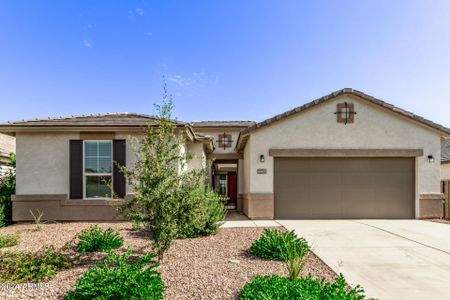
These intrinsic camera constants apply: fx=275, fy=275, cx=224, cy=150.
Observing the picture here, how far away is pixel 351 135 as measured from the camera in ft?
36.2

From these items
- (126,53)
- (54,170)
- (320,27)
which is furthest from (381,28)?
(54,170)

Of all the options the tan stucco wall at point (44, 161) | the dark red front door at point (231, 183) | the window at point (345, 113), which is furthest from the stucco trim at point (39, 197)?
the dark red front door at point (231, 183)

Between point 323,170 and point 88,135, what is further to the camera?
point 323,170

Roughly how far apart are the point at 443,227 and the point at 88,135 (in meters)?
12.6

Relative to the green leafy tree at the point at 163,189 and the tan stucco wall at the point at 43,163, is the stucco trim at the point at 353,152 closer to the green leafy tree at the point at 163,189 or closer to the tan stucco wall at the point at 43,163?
the green leafy tree at the point at 163,189

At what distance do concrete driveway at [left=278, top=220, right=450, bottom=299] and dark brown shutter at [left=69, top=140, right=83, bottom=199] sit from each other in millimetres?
7386

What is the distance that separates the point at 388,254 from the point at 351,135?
6071 mm

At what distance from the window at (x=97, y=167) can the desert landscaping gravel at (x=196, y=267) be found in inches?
82.2

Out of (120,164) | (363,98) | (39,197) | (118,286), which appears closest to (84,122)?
(120,164)

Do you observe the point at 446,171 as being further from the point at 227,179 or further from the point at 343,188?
the point at 227,179

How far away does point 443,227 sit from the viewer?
30.0 ft

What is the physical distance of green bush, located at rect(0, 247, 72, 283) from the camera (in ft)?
14.0

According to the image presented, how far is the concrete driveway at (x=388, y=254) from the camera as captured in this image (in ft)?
13.6

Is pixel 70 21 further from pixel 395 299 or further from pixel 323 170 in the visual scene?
pixel 395 299
